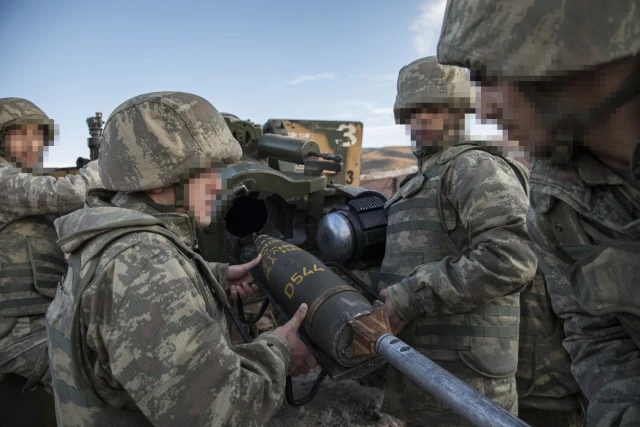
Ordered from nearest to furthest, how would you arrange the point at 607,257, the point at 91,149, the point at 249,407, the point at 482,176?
the point at 607,257, the point at 249,407, the point at 482,176, the point at 91,149

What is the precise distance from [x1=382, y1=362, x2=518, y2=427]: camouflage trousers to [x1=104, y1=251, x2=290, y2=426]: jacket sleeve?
1.45 metres

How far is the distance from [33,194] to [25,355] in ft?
3.50

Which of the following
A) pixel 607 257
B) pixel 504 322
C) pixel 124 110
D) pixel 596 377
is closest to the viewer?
pixel 607 257

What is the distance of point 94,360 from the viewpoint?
5.74 feet

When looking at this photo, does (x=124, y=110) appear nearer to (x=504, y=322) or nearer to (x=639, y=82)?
(x=639, y=82)

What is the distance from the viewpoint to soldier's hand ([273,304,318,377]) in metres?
2.21

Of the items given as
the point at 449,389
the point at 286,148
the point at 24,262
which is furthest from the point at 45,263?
the point at 449,389

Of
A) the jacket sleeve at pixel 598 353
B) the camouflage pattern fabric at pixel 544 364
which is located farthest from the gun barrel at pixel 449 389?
the camouflage pattern fabric at pixel 544 364

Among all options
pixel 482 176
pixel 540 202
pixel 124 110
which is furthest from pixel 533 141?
pixel 124 110

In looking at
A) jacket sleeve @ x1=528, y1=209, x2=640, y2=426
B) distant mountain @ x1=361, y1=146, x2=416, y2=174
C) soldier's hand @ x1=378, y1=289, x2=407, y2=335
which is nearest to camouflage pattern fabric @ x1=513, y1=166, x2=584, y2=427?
soldier's hand @ x1=378, y1=289, x2=407, y2=335

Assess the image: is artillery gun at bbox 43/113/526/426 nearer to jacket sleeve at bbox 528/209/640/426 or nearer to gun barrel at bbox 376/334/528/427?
gun barrel at bbox 376/334/528/427

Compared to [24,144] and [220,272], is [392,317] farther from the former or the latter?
[24,144]

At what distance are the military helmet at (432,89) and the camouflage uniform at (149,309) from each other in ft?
4.49

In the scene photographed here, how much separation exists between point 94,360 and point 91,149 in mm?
3914
